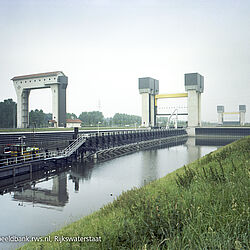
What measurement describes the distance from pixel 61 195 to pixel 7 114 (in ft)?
217

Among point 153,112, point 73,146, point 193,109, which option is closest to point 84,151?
point 73,146

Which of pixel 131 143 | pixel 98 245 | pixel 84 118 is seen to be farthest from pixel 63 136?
pixel 84 118

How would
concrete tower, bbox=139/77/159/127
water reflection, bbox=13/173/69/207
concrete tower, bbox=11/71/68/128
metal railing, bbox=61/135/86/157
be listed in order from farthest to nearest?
concrete tower, bbox=139/77/159/127 → concrete tower, bbox=11/71/68/128 → metal railing, bbox=61/135/86/157 → water reflection, bbox=13/173/69/207

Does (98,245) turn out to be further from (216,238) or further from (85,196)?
(85,196)

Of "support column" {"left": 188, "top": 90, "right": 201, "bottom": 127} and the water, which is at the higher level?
"support column" {"left": 188, "top": 90, "right": 201, "bottom": 127}

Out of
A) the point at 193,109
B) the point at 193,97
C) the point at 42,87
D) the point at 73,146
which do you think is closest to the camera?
the point at 73,146

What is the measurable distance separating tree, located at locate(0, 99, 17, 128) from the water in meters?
53.3

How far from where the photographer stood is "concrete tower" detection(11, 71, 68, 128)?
54094 mm

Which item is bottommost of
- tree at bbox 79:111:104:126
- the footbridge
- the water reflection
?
the water reflection

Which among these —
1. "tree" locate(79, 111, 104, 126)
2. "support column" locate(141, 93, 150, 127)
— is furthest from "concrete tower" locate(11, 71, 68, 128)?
"tree" locate(79, 111, 104, 126)

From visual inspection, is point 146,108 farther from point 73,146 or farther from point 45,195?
point 45,195

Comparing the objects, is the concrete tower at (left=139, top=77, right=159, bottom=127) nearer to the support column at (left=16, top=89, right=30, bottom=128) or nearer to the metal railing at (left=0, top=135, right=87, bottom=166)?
the support column at (left=16, top=89, right=30, bottom=128)

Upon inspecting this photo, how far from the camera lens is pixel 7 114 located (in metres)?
72.9

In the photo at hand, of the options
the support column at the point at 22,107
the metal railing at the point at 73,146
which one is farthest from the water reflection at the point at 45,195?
the support column at the point at 22,107
